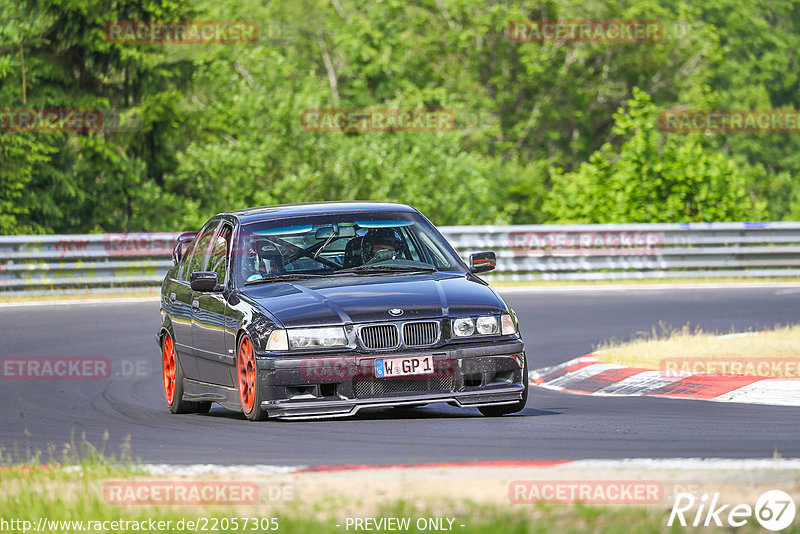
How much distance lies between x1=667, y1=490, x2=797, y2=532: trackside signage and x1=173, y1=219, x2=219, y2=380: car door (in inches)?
229

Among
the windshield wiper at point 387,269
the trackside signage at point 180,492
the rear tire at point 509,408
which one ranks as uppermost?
the windshield wiper at point 387,269

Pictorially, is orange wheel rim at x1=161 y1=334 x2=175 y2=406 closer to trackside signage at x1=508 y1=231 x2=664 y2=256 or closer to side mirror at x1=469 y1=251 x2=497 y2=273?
side mirror at x1=469 y1=251 x2=497 y2=273

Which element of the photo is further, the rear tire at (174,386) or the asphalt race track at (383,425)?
the rear tire at (174,386)

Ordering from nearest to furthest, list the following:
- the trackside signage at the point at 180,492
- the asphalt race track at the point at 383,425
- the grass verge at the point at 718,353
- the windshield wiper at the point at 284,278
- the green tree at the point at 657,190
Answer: the trackside signage at the point at 180,492, the asphalt race track at the point at 383,425, the windshield wiper at the point at 284,278, the grass verge at the point at 718,353, the green tree at the point at 657,190

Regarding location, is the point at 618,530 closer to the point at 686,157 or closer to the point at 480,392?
the point at 480,392

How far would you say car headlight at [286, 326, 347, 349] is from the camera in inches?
348

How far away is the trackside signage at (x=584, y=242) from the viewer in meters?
24.8

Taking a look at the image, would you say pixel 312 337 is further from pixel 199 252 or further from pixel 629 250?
pixel 629 250

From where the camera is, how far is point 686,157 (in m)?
29.5
